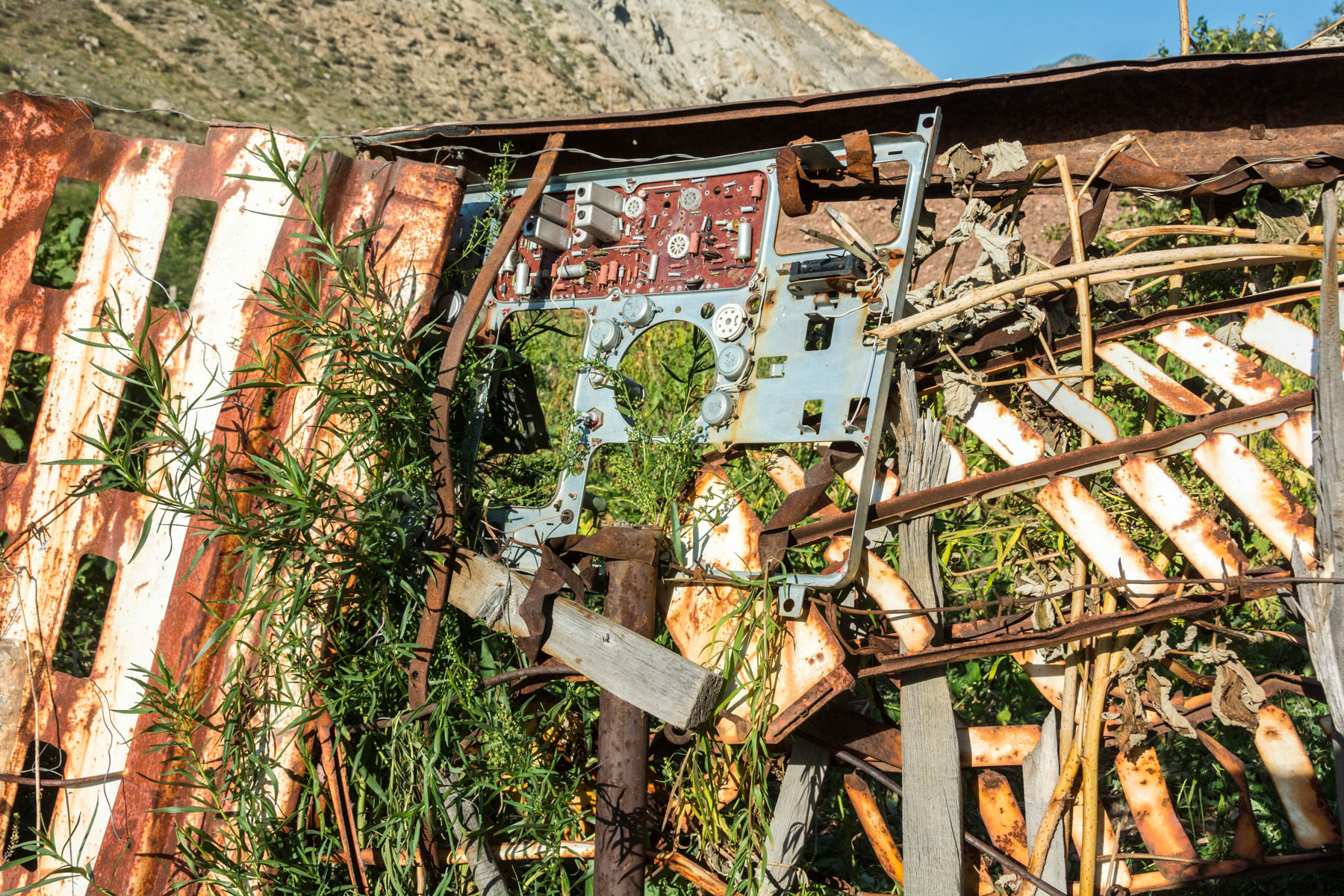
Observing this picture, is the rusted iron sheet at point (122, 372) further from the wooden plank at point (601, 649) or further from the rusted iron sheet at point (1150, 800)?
the rusted iron sheet at point (1150, 800)

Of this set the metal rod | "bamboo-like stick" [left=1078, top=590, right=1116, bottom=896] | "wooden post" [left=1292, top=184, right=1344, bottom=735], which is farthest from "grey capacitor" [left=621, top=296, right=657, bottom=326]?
"wooden post" [left=1292, top=184, right=1344, bottom=735]

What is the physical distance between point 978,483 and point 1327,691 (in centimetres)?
98

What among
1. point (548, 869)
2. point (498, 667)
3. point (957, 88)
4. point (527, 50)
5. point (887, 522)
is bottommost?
point (548, 869)

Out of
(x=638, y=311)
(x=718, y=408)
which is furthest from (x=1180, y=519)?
(x=638, y=311)

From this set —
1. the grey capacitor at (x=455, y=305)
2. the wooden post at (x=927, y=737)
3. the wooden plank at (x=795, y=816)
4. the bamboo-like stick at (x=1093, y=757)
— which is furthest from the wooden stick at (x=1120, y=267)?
the grey capacitor at (x=455, y=305)

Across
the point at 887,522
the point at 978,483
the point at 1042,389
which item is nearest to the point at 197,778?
the point at 887,522

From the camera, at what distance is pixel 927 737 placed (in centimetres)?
293

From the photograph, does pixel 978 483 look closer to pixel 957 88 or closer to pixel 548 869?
pixel 957 88

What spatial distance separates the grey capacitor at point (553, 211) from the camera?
364 cm

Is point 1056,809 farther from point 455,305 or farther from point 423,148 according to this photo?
point 423,148

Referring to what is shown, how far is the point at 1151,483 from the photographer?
272cm

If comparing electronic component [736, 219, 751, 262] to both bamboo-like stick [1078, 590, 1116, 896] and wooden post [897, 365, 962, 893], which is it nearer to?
wooden post [897, 365, 962, 893]

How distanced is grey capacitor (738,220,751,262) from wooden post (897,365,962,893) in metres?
0.65

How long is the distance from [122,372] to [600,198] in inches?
83.4
